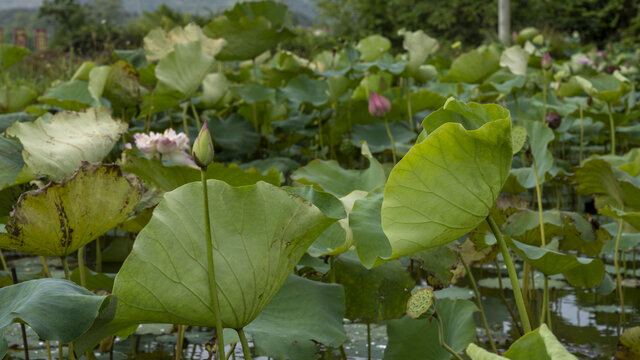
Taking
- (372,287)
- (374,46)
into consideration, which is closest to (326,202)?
(372,287)

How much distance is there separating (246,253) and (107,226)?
197mm

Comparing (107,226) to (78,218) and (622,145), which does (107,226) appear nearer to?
(78,218)

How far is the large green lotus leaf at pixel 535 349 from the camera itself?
40cm

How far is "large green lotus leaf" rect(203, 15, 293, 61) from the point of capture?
1.83 metres

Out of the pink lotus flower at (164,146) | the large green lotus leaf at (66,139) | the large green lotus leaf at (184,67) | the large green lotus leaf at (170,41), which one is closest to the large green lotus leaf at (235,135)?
the large green lotus leaf at (170,41)

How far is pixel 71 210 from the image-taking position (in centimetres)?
66

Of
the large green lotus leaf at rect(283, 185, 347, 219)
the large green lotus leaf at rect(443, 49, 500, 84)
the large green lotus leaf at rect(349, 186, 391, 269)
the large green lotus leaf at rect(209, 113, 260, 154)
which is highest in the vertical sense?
the large green lotus leaf at rect(283, 185, 347, 219)

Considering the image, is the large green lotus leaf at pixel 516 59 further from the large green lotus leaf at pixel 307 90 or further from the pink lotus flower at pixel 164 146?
the pink lotus flower at pixel 164 146

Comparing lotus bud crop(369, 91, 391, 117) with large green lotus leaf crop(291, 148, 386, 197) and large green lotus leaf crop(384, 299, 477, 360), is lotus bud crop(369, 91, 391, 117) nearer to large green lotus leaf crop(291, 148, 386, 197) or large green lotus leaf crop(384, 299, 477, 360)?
large green lotus leaf crop(291, 148, 386, 197)

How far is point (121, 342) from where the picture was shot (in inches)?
49.7

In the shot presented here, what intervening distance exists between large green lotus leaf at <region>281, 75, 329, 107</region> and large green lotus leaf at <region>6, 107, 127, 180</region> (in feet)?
3.18

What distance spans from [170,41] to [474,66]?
1.07m

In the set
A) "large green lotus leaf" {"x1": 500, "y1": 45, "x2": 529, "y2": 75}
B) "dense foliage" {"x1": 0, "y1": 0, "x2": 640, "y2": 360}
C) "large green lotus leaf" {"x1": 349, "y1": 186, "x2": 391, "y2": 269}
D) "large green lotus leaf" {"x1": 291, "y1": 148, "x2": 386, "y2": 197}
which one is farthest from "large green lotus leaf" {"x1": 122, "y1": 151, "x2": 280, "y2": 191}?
"large green lotus leaf" {"x1": 500, "y1": 45, "x2": 529, "y2": 75}

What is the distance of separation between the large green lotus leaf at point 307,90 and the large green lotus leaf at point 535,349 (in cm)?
149
